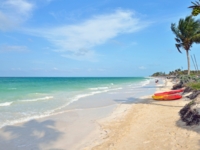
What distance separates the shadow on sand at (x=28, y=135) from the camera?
22.4ft

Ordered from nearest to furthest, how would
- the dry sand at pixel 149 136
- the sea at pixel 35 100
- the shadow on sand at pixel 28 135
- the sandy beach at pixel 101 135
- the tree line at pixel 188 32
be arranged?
the dry sand at pixel 149 136 < the sandy beach at pixel 101 135 < the shadow on sand at pixel 28 135 < the sea at pixel 35 100 < the tree line at pixel 188 32

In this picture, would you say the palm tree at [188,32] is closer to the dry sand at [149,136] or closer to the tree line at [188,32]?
the tree line at [188,32]

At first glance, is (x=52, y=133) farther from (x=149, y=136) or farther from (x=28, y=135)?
(x=149, y=136)

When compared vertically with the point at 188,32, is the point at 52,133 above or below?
below

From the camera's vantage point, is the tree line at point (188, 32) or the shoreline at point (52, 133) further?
the tree line at point (188, 32)

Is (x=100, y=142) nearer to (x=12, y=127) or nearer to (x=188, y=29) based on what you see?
(x=12, y=127)

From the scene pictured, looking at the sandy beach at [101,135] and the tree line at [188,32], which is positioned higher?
the tree line at [188,32]

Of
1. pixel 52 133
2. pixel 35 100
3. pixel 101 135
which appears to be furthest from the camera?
pixel 35 100

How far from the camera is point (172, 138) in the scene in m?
6.57

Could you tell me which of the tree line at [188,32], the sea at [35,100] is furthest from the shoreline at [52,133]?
the tree line at [188,32]

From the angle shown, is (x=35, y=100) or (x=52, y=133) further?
(x=35, y=100)

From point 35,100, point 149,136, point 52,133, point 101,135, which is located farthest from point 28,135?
point 35,100

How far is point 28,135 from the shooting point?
311 inches

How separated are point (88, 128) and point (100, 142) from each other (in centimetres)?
200
